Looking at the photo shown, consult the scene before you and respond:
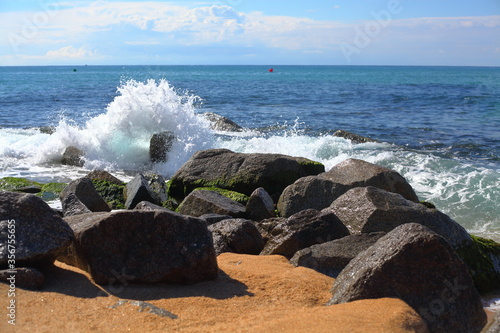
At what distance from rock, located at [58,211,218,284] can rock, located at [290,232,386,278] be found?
0.99m

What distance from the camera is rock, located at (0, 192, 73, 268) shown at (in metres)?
4.04

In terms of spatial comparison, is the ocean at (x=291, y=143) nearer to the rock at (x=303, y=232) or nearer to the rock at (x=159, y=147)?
the rock at (x=159, y=147)

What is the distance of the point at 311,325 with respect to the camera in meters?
3.37

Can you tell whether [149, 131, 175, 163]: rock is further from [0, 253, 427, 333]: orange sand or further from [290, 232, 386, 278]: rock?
[0, 253, 427, 333]: orange sand

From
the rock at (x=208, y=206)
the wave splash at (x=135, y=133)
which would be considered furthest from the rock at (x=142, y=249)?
the wave splash at (x=135, y=133)

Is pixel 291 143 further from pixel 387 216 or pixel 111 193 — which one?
pixel 387 216

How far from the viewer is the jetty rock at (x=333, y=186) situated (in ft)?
24.1

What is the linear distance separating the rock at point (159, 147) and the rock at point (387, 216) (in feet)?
24.6

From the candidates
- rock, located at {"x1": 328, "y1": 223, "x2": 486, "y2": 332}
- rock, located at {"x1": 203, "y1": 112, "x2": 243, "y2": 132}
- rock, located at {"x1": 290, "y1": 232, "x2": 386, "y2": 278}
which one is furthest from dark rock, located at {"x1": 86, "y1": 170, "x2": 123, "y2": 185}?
rock, located at {"x1": 203, "y1": 112, "x2": 243, "y2": 132}

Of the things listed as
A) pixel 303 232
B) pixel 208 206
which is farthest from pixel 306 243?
pixel 208 206

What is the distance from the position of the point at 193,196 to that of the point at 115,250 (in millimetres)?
3149

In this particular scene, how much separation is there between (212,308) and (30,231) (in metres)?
1.58

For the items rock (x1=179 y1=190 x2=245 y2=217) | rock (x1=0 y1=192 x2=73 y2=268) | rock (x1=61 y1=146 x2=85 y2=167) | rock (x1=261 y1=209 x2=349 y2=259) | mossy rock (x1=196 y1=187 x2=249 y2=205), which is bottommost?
rock (x1=61 y1=146 x2=85 y2=167)

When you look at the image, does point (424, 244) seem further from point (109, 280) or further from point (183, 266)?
point (109, 280)
